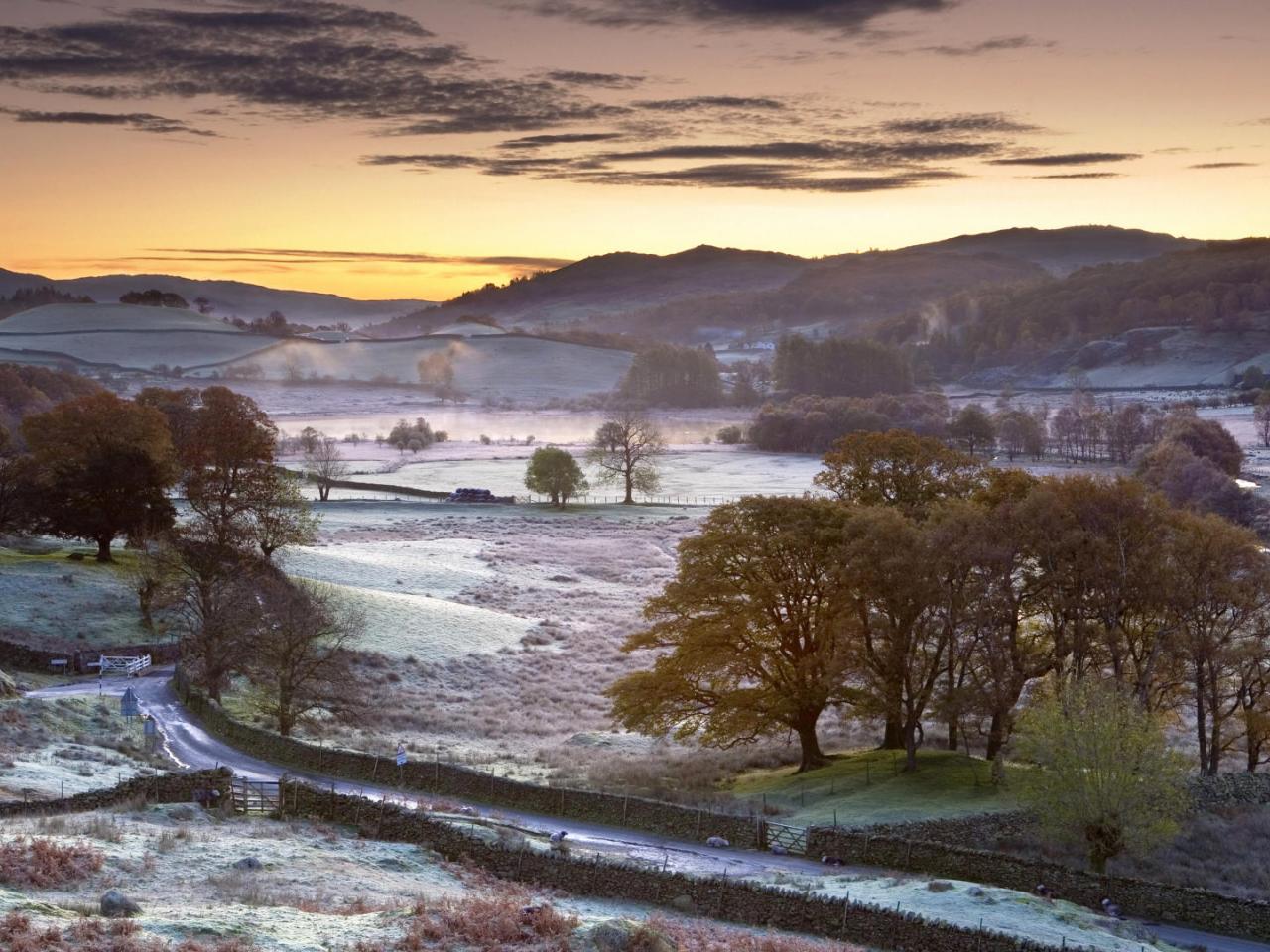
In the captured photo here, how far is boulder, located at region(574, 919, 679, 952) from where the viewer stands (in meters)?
24.5

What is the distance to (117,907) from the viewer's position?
25094 mm

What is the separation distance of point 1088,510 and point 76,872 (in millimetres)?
33973

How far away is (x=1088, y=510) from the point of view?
48.0m

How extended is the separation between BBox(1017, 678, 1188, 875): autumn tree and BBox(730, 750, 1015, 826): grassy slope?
3091 mm

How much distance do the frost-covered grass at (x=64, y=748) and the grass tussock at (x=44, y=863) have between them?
29.0 feet

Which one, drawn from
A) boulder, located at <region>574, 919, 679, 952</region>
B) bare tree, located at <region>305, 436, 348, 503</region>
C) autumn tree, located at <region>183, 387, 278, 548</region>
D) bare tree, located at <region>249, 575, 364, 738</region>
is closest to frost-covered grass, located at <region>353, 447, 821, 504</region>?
bare tree, located at <region>305, 436, 348, 503</region>

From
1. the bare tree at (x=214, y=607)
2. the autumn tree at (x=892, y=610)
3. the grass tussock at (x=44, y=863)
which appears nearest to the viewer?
the grass tussock at (x=44, y=863)

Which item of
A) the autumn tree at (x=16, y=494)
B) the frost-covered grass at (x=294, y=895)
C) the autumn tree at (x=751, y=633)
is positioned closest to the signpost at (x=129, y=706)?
the frost-covered grass at (x=294, y=895)

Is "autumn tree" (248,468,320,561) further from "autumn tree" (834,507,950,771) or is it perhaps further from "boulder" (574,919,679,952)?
"boulder" (574,919,679,952)

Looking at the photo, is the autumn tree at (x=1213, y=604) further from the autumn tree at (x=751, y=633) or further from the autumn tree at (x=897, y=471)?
the autumn tree at (x=751, y=633)

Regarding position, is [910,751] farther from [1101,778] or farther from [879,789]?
[1101,778]

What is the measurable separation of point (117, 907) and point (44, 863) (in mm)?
3663

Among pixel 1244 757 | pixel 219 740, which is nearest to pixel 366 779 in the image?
pixel 219 740

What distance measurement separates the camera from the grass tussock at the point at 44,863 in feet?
89.0
